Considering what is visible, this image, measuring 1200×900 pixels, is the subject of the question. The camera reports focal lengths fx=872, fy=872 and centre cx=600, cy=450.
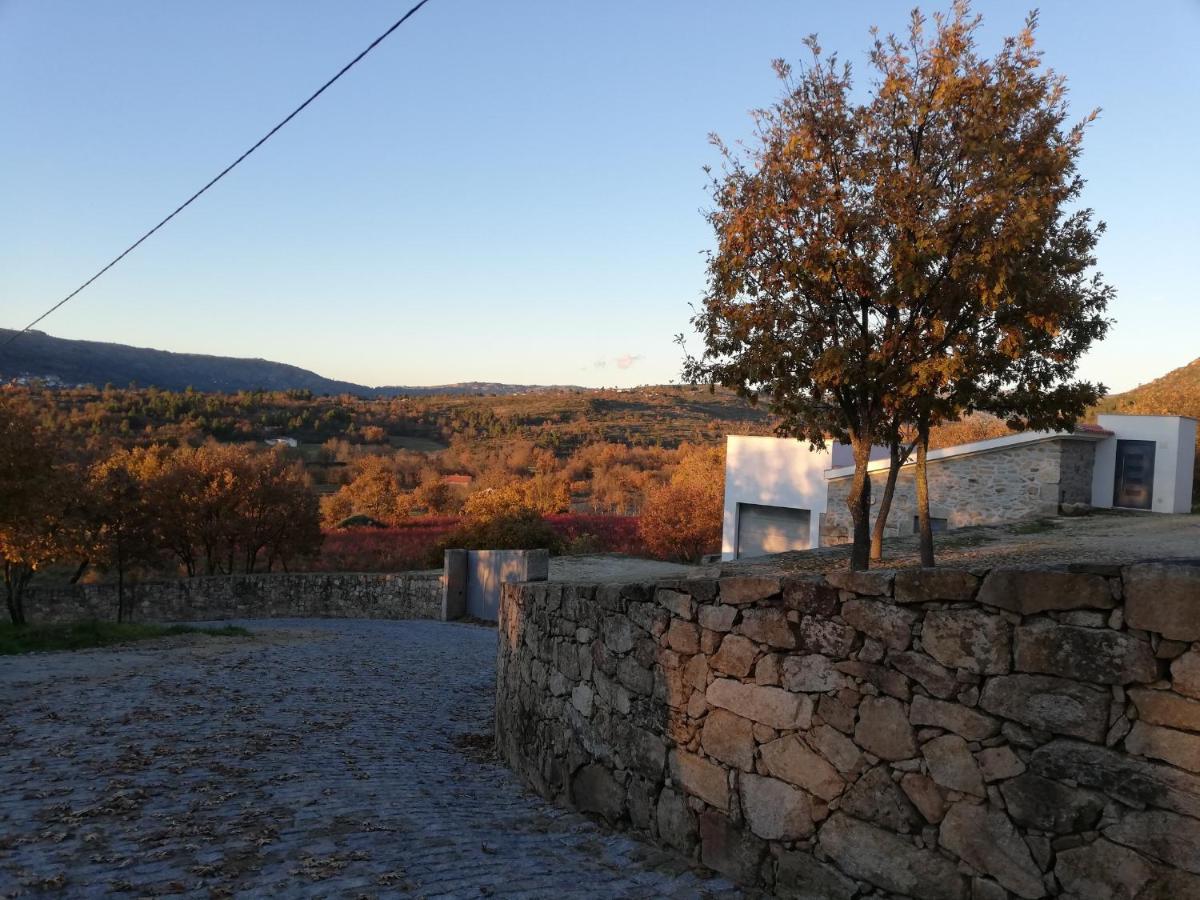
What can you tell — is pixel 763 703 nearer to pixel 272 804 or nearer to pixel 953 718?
pixel 953 718

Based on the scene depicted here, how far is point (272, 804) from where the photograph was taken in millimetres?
5387

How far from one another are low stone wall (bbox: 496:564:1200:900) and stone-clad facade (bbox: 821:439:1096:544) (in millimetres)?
17814

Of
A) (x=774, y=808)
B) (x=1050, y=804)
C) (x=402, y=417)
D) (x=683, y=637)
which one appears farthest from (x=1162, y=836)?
(x=402, y=417)

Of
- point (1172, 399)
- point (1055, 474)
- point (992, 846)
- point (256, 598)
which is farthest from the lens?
point (1172, 399)

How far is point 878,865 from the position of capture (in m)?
3.69

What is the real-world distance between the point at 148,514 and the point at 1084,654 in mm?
29377

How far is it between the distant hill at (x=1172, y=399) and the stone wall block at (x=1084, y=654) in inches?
998

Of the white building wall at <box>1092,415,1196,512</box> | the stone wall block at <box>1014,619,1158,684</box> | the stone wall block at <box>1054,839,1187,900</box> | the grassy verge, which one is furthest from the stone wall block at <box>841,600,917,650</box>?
the white building wall at <box>1092,415,1196,512</box>

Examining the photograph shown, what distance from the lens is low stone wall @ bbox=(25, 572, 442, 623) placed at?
2320cm

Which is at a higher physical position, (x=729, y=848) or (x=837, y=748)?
(x=837, y=748)

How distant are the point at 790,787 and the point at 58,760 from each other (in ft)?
17.4

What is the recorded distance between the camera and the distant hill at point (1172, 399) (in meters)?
31.5

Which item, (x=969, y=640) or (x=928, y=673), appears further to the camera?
(x=928, y=673)

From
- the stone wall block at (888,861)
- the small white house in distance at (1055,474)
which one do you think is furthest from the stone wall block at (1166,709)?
the small white house in distance at (1055,474)
